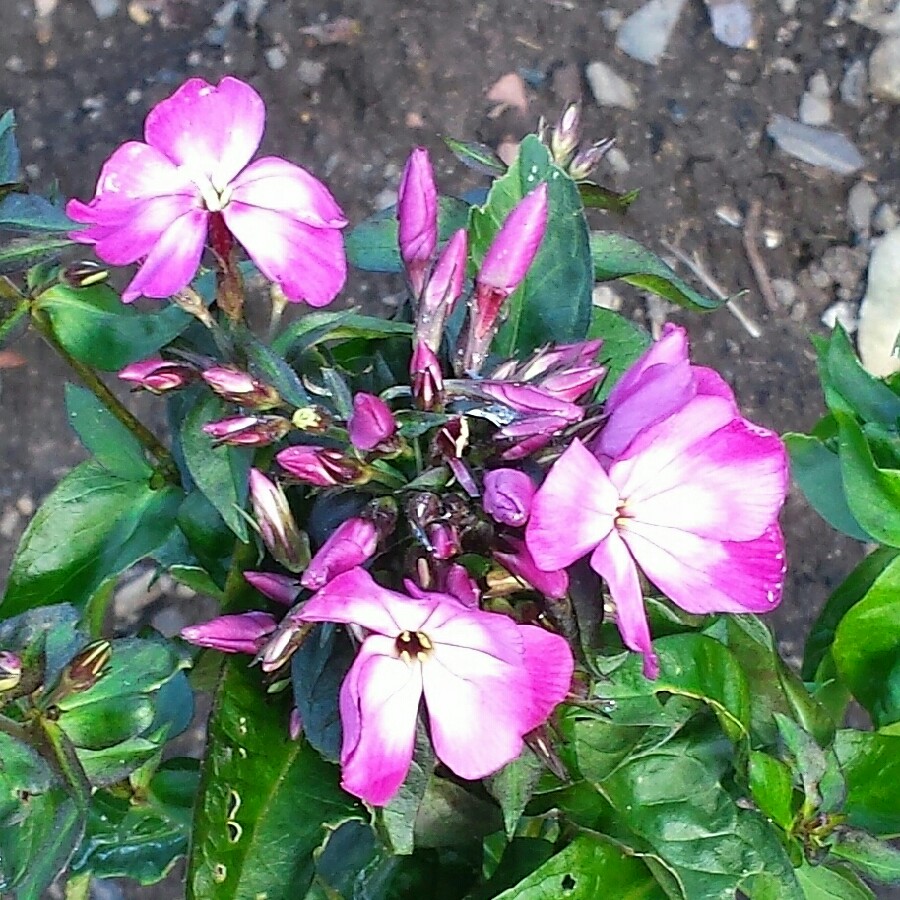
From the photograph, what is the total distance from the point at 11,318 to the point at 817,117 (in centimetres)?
110

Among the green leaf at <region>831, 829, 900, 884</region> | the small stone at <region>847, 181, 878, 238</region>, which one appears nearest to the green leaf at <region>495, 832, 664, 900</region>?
the green leaf at <region>831, 829, 900, 884</region>

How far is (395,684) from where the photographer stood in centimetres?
52

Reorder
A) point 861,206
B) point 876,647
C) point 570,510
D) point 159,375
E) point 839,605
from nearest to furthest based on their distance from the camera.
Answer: point 570,510 < point 159,375 < point 876,647 < point 839,605 < point 861,206

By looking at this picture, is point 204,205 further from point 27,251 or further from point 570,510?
point 570,510

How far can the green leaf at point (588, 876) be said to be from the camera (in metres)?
0.75

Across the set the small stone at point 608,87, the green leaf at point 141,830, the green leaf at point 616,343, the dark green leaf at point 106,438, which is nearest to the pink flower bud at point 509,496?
the green leaf at point 616,343

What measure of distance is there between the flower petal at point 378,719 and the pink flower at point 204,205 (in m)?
0.17

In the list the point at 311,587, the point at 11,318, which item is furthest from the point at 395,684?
the point at 11,318

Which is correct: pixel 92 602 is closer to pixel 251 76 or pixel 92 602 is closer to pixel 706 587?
pixel 706 587

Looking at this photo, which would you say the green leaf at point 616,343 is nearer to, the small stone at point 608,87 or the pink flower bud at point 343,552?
the pink flower bud at point 343,552

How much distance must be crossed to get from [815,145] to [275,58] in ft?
2.10

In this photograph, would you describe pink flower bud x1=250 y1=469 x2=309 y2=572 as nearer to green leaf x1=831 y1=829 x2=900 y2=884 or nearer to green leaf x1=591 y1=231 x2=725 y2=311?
green leaf x1=591 y1=231 x2=725 y2=311

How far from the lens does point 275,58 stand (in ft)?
5.01

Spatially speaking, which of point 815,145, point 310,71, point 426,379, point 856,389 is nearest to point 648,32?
point 815,145
